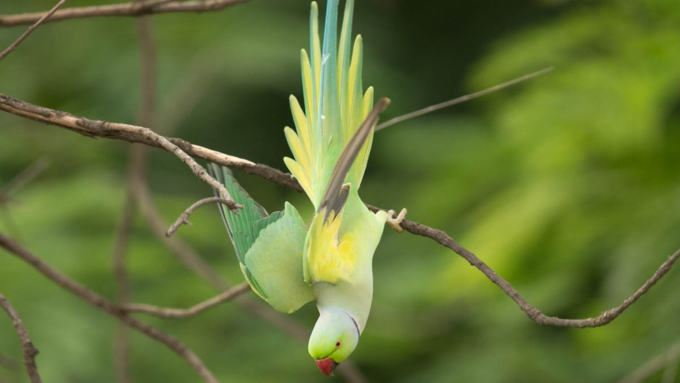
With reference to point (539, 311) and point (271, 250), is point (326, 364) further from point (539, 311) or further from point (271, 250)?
point (539, 311)

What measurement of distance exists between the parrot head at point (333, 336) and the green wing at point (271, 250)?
75 mm

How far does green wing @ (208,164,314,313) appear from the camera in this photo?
6.01 ft

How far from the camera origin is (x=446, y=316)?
13.5ft

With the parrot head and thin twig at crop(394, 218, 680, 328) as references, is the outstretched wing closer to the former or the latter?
the parrot head

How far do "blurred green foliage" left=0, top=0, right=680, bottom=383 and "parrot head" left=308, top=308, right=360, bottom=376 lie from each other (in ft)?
3.54

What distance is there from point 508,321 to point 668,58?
1260mm

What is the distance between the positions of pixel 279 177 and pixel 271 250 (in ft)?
0.70

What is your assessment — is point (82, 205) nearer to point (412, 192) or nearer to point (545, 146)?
point (412, 192)

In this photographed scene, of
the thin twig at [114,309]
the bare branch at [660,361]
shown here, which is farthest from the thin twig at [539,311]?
the bare branch at [660,361]

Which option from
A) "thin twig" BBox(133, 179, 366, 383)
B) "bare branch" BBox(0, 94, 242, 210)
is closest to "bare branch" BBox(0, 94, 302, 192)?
"bare branch" BBox(0, 94, 242, 210)

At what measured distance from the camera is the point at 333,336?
1902 millimetres

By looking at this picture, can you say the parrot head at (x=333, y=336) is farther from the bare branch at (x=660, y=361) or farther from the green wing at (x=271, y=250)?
the bare branch at (x=660, y=361)

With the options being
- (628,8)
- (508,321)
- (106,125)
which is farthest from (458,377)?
(106,125)

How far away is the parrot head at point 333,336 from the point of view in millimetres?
1887
